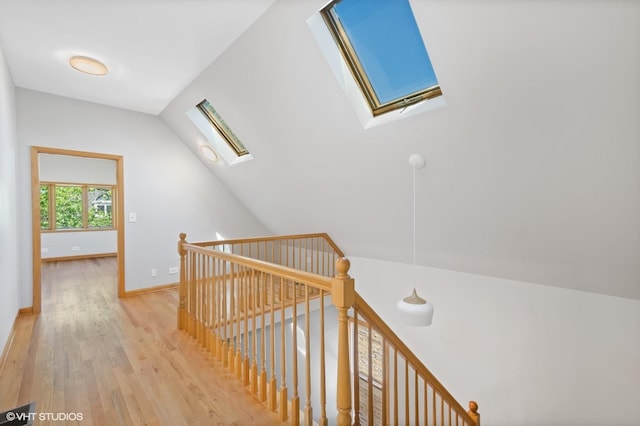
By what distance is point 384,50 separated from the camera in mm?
2264

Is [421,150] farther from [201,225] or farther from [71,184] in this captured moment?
[71,184]

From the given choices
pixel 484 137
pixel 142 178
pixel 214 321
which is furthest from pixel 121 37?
pixel 484 137

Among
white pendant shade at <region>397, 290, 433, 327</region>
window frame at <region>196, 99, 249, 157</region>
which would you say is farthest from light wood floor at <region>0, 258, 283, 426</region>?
window frame at <region>196, 99, 249, 157</region>

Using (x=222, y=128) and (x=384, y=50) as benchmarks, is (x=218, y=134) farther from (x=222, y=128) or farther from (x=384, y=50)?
(x=384, y=50)

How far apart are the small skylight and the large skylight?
209cm

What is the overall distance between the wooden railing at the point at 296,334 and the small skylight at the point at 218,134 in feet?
4.97

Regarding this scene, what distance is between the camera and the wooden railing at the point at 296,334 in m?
1.35

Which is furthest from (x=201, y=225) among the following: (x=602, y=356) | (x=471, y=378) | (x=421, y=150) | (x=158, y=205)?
(x=602, y=356)

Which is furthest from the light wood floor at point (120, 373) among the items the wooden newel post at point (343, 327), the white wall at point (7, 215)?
the wooden newel post at point (343, 327)

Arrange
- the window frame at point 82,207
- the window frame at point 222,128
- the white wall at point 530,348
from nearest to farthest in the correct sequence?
the white wall at point 530,348 → the window frame at point 222,128 → the window frame at point 82,207

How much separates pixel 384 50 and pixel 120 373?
3302 millimetres

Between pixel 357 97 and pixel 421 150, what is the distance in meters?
0.74

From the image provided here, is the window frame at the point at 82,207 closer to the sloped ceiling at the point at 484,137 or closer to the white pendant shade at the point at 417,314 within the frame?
the sloped ceiling at the point at 484,137

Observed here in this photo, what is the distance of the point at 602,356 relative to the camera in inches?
103
